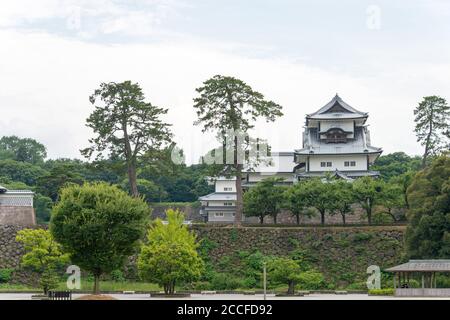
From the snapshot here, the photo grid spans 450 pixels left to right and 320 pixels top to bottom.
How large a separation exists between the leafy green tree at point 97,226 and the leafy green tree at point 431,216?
14.2 m

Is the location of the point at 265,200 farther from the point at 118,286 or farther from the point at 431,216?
the point at 431,216

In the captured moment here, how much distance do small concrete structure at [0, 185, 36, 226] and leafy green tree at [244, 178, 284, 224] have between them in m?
12.9

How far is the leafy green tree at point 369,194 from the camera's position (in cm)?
5016

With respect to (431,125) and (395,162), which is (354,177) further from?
(395,162)

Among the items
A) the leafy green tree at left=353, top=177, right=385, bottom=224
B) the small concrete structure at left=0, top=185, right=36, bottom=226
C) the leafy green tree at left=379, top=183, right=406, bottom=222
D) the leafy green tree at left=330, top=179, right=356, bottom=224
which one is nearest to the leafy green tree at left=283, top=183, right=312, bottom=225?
the leafy green tree at left=330, top=179, right=356, bottom=224

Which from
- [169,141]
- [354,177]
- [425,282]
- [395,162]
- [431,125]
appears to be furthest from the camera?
[395,162]

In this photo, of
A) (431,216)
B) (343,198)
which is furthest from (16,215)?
(431,216)

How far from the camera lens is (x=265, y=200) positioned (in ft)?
171

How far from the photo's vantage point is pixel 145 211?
3522 centimetres

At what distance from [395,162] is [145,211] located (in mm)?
51330

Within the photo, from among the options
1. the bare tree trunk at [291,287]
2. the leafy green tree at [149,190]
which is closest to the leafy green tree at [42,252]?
the bare tree trunk at [291,287]

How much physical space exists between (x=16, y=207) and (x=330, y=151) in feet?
79.1
